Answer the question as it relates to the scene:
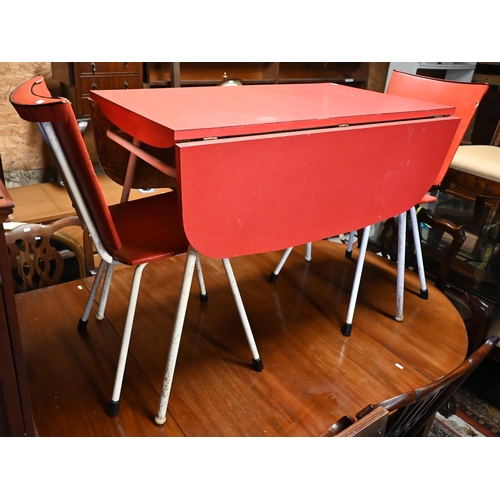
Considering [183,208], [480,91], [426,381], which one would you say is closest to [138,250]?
[183,208]

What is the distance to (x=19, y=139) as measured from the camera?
2732mm

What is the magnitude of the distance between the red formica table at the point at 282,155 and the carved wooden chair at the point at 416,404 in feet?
1.66

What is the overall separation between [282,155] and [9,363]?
0.74 metres

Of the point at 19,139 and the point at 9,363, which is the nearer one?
the point at 9,363

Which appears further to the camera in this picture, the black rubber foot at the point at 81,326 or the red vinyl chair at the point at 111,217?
the black rubber foot at the point at 81,326

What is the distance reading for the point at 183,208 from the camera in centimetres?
107

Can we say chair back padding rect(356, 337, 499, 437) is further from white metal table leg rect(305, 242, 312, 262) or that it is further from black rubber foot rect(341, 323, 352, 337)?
white metal table leg rect(305, 242, 312, 262)

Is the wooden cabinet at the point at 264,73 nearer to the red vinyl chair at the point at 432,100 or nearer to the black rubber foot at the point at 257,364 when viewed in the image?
the red vinyl chair at the point at 432,100

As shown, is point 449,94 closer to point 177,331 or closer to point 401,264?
point 401,264

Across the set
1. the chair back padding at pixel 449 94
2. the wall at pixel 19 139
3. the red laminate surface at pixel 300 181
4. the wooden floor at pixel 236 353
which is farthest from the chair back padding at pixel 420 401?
the wall at pixel 19 139

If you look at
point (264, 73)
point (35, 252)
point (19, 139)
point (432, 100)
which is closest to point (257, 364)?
point (35, 252)

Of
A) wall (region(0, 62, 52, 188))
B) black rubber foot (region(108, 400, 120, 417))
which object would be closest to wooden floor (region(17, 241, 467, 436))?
black rubber foot (region(108, 400, 120, 417))

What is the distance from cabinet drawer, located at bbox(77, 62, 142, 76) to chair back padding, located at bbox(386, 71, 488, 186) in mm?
1368

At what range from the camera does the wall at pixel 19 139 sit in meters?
2.57
